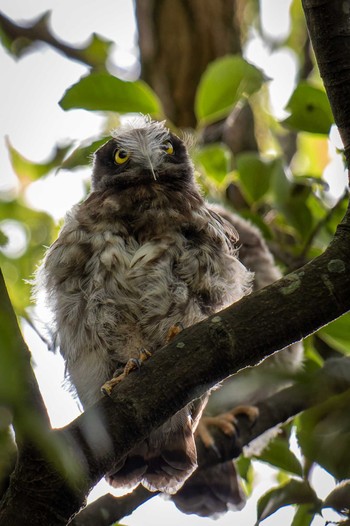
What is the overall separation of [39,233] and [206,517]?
1.39 metres

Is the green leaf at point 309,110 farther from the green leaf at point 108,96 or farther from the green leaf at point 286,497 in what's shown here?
the green leaf at point 286,497

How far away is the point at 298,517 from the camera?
8.21 ft

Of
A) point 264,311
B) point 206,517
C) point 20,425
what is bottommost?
point 206,517

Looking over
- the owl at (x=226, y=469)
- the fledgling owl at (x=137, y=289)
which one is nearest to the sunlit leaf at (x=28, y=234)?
the fledgling owl at (x=137, y=289)

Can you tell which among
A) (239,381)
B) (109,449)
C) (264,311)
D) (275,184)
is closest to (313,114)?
(275,184)

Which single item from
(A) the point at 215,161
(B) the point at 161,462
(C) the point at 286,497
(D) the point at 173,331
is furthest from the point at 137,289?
(A) the point at 215,161

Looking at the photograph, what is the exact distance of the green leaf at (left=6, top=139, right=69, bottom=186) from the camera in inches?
141

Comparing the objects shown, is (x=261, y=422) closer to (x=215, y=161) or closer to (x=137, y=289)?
(x=137, y=289)

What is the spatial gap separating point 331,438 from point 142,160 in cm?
139

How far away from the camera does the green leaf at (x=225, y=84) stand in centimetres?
323

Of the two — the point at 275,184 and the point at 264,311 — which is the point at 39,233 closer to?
the point at 275,184

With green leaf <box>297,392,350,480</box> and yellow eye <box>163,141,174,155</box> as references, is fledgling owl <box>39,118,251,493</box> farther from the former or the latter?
green leaf <box>297,392,350,480</box>

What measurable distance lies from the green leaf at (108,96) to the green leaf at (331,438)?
1269mm

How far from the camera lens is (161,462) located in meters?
2.83
